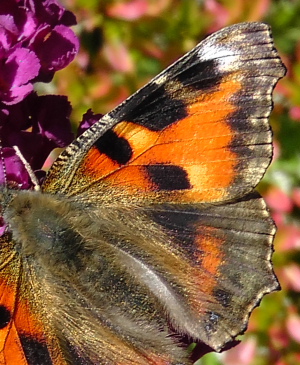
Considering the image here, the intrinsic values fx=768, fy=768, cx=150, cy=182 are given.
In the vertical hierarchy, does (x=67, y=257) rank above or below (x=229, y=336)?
above

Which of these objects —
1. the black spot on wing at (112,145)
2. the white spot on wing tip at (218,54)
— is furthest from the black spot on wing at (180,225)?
the white spot on wing tip at (218,54)

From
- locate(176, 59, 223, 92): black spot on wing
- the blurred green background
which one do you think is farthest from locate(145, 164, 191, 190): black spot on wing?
the blurred green background

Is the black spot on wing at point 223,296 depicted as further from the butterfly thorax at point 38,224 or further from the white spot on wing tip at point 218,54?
the white spot on wing tip at point 218,54

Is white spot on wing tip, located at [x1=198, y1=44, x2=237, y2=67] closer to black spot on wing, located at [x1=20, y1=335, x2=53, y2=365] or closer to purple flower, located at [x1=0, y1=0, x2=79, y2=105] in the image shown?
purple flower, located at [x1=0, y1=0, x2=79, y2=105]

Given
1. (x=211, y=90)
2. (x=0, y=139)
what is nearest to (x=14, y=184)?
(x=0, y=139)

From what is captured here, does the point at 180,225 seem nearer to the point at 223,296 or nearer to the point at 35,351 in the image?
the point at 223,296

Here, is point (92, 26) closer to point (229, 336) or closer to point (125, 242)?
point (125, 242)

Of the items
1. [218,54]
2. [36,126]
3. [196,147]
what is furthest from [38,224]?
[218,54]
